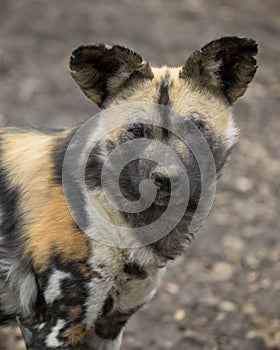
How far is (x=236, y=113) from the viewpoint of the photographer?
27.7 feet

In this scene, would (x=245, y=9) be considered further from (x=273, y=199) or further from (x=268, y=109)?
(x=273, y=199)

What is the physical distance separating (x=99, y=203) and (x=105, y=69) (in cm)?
70

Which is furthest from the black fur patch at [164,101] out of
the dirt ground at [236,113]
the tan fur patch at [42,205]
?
the dirt ground at [236,113]

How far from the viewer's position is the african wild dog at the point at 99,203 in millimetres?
3861

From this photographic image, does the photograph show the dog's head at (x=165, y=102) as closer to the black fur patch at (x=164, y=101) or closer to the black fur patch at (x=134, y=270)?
the black fur patch at (x=164, y=101)

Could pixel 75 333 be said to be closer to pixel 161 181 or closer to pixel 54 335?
pixel 54 335

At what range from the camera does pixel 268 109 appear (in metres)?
8.63

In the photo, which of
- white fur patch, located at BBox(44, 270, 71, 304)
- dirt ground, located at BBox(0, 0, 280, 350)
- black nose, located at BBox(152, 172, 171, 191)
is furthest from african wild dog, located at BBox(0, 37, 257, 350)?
dirt ground, located at BBox(0, 0, 280, 350)

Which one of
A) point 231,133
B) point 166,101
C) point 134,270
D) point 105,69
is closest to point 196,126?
point 166,101

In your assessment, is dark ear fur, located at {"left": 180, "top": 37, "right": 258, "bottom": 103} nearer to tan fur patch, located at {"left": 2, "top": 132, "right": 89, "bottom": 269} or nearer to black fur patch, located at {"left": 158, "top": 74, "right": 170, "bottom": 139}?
black fur patch, located at {"left": 158, "top": 74, "right": 170, "bottom": 139}

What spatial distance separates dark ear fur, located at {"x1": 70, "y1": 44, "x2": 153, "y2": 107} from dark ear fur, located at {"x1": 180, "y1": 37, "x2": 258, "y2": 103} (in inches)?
9.9

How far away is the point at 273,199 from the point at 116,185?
343cm

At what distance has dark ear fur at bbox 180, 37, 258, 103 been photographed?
388 centimetres

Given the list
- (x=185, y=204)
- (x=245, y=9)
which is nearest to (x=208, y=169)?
(x=185, y=204)
